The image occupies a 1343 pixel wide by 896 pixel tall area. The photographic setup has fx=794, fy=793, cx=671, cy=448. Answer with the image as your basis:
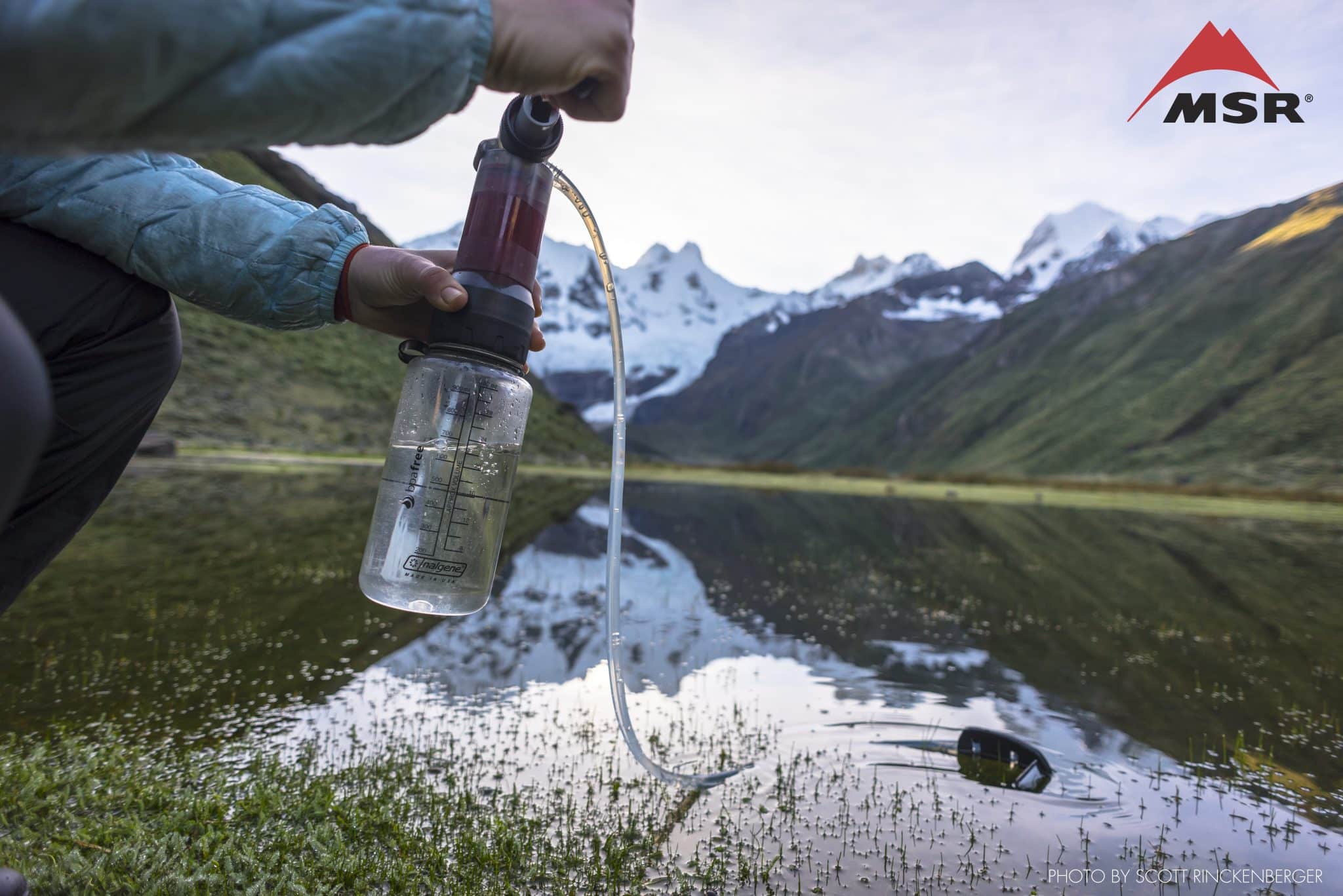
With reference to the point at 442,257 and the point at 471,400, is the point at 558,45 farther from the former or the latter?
the point at 442,257

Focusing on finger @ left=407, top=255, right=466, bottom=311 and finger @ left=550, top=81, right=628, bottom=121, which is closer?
finger @ left=550, top=81, right=628, bottom=121

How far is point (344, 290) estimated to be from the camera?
3.00 meters

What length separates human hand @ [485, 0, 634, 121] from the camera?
169cm

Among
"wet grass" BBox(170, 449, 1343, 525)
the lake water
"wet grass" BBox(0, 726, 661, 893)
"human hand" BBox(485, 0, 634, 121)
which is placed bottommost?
"wet grass" BBox(0, 726, 661, 893)

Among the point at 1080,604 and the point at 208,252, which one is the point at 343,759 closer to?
the point at 208,252

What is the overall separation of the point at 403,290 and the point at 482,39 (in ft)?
4.49

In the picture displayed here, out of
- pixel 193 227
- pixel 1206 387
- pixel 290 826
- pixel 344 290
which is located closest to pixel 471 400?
pixel 344 290

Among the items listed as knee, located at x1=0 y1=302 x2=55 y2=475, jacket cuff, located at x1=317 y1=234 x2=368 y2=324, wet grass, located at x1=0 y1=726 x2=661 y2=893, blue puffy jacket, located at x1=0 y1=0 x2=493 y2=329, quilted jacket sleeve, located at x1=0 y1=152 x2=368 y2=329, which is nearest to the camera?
blue puffy jacket, located at x1=0 y1=0 x2=493 y2=329

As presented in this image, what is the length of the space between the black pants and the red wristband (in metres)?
0.60

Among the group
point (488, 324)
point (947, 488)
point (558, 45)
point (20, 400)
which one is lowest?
point (20, 400)

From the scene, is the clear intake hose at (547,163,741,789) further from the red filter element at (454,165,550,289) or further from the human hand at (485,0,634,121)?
the human hand at (485,0,634,121)

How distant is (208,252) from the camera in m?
2.74

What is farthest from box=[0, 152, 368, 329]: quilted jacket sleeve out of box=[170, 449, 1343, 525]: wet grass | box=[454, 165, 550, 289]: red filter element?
box=[170, 449, 1343, 525]: wet grass

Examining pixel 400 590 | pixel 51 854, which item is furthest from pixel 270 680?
pixel 400 590
